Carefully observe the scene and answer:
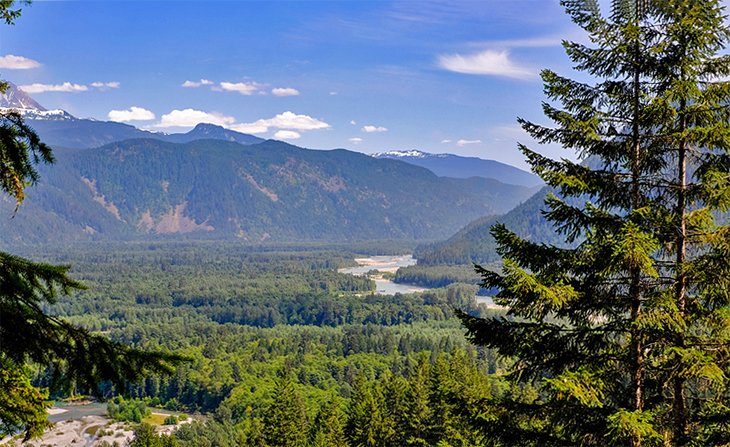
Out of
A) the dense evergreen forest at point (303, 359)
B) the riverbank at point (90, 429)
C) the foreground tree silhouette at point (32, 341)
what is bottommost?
the riverbank at point (90, 429)

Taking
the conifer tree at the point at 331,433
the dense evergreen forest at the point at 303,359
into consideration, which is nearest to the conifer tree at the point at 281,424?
the dense evergreen forest at the point at 303,359

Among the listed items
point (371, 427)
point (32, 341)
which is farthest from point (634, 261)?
point (371, 427)

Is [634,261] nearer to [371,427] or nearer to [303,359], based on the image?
[371,427]

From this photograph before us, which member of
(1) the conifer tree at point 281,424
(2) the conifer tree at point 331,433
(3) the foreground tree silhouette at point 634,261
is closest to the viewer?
(3) the foreground tree silhouette at point 634,261

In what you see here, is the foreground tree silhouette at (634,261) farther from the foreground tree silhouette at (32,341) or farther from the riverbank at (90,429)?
the riverbank at (90,429)

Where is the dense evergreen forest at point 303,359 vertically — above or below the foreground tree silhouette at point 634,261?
below

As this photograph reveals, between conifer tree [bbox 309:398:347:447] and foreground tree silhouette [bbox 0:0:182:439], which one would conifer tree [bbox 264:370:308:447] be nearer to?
conifer tree [bbox 309:398:347:447]

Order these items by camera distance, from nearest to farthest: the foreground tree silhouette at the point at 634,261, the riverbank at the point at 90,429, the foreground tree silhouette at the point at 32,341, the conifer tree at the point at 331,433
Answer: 1. the foreground tree silhouette at the point at 32,341
2. the foreground tree silhouette at the point at 634,261
3. the conifer tree at the point at 331,433
4. the riverbank at the point at 90,429
